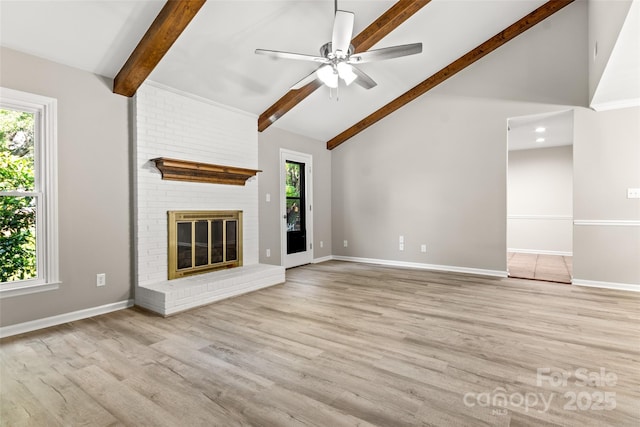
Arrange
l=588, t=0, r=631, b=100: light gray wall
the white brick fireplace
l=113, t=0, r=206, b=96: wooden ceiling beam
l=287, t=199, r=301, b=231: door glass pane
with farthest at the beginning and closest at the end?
l=287, t=199, r=301, b=231: door glass pane, the white brick fireplace, l=113, t=0, r=206, b=96: wooden ceiling beam, l=588, t=0, r=631, b=100: light gray wall

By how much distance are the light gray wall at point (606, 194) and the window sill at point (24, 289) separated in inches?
245

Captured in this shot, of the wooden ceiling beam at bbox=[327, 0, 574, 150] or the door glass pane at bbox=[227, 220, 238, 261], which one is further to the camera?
the door glass pane at bbox=[227, 220, 238, 261]

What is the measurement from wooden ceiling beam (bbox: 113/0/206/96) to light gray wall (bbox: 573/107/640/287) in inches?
195

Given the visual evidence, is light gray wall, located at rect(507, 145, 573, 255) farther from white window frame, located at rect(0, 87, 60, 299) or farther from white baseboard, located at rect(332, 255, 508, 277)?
white window frame, located at rect(0, 87, 60, 299)

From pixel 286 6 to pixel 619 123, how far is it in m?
4.39

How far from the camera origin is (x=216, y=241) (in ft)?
14.3

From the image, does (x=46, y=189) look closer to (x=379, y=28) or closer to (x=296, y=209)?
(x=296, y=209)

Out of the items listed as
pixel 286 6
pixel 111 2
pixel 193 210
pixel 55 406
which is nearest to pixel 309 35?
pixel 286 6

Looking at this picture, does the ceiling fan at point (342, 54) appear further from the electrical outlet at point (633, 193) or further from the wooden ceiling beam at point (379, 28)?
the electrical outlet at point (633, 193)

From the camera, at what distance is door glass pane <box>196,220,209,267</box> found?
412cm

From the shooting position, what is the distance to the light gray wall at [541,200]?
22.3 ft

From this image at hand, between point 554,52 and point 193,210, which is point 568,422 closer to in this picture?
point 193,210

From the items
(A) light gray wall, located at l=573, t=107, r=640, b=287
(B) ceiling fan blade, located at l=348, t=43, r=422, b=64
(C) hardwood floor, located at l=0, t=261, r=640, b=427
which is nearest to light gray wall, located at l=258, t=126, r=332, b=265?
(C) hardwood floor, located at l=0, t=261, r=640, b=427

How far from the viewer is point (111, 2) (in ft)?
8.79
